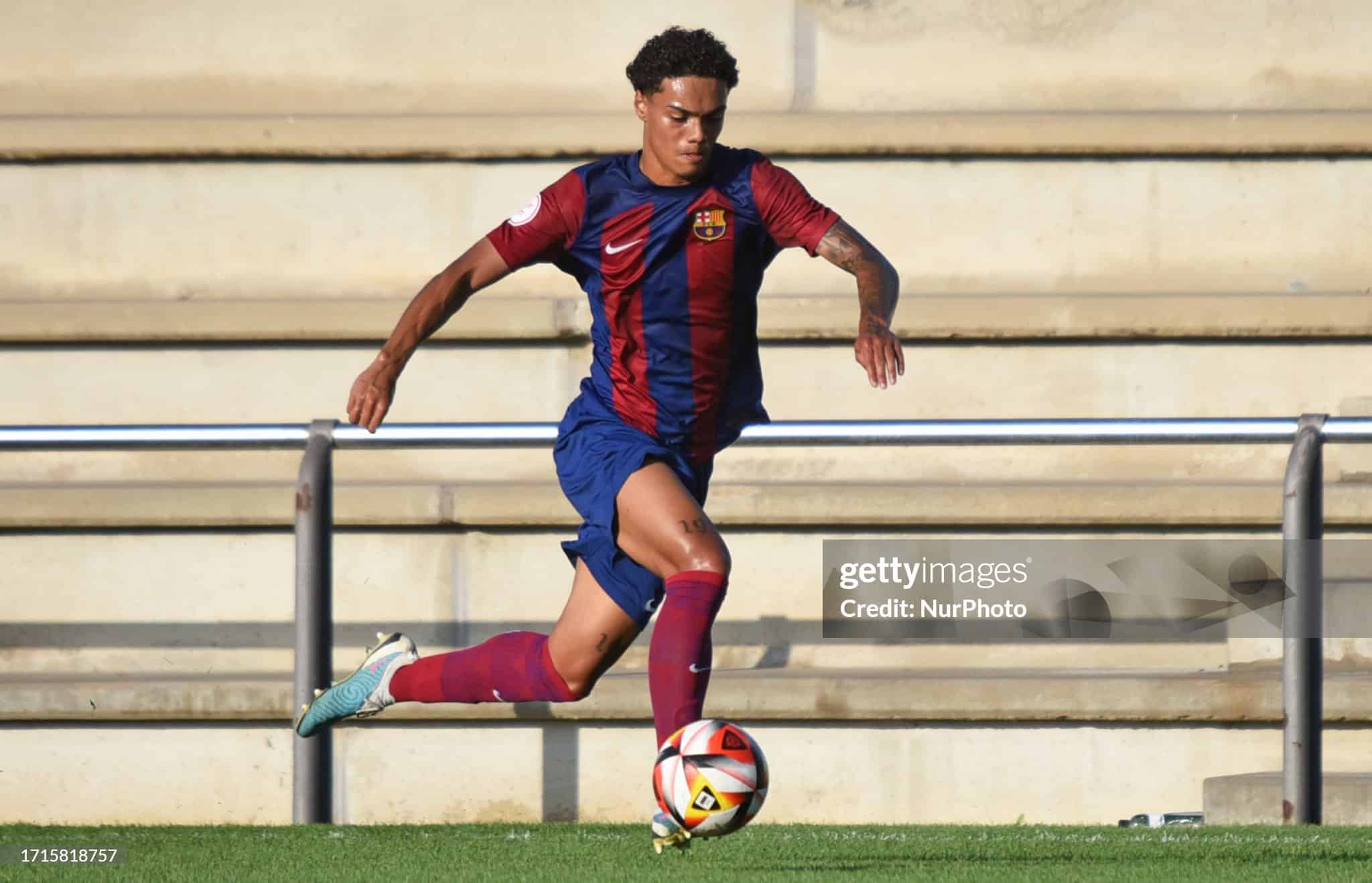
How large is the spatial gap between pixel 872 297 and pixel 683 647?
96 centimetres

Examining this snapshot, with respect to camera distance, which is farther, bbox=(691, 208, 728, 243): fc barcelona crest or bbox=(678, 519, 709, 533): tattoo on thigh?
bbox=(691, 208, 728, 243): fc barcelona crest

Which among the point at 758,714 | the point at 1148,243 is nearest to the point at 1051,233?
the point at 1148,243

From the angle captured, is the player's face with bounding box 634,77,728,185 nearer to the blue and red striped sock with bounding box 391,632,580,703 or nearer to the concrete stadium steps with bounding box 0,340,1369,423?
the blue and red striped sock with bounding box 391,632,580,703

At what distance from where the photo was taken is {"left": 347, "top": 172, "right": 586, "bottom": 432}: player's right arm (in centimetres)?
471

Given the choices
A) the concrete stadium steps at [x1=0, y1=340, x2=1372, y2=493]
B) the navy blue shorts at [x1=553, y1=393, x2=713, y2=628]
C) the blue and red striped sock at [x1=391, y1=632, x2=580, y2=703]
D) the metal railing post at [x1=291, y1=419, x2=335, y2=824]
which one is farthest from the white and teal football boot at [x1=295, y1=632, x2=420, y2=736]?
the concrete stadium steps at [x1=0, y1=340, x2=1372, y2=493]

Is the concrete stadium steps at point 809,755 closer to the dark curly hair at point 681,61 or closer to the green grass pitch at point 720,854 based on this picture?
the green grass pitch at point 720,854

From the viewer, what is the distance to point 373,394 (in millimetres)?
4652

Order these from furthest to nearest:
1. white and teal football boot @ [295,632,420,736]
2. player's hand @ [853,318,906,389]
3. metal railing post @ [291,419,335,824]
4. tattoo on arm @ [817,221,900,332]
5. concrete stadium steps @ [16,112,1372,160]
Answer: concrete stadium steps @ [16,112,1372,160]
metal railing post @ [291,419,335,824]
white and teal football boot @ [295,632,420,736]
tattoo on arm @ [817,221,900,332]
player's hand @ [853,318,906,389]

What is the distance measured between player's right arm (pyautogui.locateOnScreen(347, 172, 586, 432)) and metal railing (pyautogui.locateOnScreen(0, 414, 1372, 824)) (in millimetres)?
583

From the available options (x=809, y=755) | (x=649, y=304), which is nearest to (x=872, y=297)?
(x=649, y=304)

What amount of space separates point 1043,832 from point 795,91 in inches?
138

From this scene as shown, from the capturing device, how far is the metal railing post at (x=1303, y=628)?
5.28 metres

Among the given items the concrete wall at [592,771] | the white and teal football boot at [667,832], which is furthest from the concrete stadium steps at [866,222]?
the white and teal football boot at [667,832]

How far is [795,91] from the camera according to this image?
758 cm
